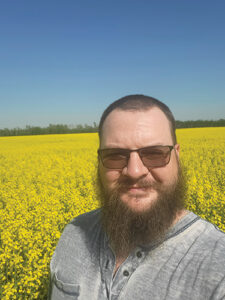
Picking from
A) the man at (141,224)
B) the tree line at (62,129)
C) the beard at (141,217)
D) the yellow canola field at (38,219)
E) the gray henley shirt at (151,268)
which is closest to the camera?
the gray henley shirt at (151,268)

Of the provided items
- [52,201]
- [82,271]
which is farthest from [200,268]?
[52,201]

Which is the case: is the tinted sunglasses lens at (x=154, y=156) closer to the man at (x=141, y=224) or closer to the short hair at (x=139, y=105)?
the man at (x=141, y=224)

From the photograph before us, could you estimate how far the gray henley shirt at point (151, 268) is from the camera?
3.09ft

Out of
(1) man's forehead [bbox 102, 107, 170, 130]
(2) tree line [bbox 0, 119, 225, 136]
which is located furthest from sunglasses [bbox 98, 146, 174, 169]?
(2) tree line [bbox 0, 119, 225, 136]

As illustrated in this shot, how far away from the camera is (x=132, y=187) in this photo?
1.20 meters

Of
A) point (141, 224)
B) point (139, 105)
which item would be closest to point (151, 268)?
point (141, 224)

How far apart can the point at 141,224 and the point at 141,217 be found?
0.04 m

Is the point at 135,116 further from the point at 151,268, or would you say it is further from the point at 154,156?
the point at 151,268

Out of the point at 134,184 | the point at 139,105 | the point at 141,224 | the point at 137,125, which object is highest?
the point at 139,105

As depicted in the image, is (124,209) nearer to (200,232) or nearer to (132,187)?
(132,187)

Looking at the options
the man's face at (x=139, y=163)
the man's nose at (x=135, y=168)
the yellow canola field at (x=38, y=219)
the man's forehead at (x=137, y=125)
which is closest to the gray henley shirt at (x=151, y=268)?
the man's face at (x=139, y=163)

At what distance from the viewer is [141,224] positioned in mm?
1214

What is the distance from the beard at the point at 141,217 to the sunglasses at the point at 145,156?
0.30 feet

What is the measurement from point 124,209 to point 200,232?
38cm
